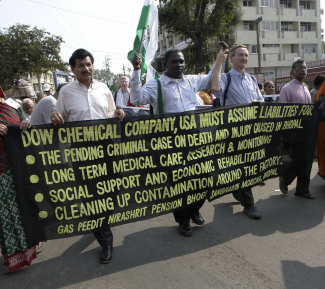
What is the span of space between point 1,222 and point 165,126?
1.81 m

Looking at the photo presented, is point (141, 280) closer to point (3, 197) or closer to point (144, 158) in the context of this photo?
point (144, 158)

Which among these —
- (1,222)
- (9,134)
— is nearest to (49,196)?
(1,222)

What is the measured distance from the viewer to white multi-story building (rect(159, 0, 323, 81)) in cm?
3731

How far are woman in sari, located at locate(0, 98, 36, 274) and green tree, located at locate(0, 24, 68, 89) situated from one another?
2249 centimetres

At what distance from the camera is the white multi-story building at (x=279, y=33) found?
37.3 m

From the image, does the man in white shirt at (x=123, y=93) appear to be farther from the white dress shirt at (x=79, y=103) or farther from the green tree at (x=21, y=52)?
the green tree at (x=21, y=52)

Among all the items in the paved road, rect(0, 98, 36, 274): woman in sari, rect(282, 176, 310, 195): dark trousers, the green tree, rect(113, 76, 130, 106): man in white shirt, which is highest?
the green tree

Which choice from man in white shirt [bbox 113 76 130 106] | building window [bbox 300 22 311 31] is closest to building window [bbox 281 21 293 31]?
building window [bbox 300 22 311 31]

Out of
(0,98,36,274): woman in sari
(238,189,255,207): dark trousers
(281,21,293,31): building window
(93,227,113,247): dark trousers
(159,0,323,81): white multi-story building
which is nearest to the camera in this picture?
(0,98,36,274): woman in sari

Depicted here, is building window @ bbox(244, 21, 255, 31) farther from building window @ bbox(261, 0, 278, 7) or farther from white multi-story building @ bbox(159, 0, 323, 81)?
building window @ bbox(261, 0, 278, 7)

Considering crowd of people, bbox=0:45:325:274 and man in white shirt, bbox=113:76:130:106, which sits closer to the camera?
crowd of people, bbox=0:45:325:274

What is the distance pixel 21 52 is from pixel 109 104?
75.3ft

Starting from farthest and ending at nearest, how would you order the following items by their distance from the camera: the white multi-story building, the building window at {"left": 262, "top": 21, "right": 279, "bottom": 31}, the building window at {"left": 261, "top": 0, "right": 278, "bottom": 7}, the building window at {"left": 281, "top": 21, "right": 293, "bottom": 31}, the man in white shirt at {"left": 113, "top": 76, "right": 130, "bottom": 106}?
the building window at {"left": 281, "top": 21, "right": 293, "bottom": 31} < the building window at {"left": 262, "top": 21, "right": 279, "bottom": 31} < the building window at {"left": 261, "top": 0, "right": 278, "bottom": 7} < the white multi-story building < the man in white shirt at {"left": 113, "top": 76, "right": 130, "bottom": 106}

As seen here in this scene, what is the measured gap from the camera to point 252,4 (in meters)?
37.8
